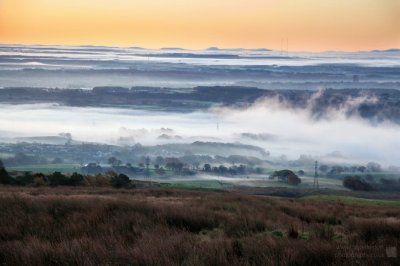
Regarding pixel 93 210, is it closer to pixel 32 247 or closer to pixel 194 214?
pixel 194 214

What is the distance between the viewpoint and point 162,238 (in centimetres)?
902

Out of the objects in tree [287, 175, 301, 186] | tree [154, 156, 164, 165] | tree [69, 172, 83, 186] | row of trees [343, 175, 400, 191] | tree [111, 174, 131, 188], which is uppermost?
tree [69, 172, 83, 186]

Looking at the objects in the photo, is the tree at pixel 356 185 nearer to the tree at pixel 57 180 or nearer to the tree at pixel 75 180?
the tree at pixel 75 180

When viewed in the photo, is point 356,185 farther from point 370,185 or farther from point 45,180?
point 45,180

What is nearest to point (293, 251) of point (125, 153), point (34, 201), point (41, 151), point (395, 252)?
point (395, 252)

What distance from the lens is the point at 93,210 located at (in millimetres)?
11773

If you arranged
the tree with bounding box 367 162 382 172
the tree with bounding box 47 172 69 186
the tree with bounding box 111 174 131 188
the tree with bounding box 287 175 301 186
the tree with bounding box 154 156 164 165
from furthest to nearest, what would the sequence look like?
the tree with bounding box 367 162 382 172 → the tree with bounding box 154 156 164 165 → the tree with bounding box 287 175 301 186 → the tree with bounding box 111 174 131 188 → the tree with bounding box 47 172 69 186

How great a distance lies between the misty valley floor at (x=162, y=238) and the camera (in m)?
7.88

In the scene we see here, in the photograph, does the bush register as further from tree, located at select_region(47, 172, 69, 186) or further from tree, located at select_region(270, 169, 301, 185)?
tree, located at select_region(270, 169, 301, 185)

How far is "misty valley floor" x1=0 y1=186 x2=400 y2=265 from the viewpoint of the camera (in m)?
7.88

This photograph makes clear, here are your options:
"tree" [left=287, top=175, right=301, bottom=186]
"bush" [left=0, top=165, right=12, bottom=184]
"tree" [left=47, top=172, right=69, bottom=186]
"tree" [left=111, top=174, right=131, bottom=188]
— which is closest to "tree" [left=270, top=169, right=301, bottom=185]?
"tree" [left=287, top=175, right=301, bottom=186]

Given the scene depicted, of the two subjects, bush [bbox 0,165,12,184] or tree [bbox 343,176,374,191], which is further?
tree [bbox 343,176,374,191]

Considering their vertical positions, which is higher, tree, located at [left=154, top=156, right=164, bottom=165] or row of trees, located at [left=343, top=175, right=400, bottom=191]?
tree, located at [left=154, top=156, right=164, bottom=165]

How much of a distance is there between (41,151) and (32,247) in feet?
486
